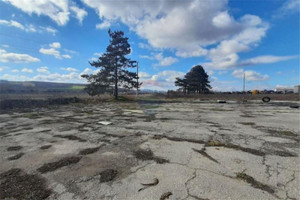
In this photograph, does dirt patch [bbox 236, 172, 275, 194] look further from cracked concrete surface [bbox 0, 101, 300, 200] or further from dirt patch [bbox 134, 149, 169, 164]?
dirt patch [bbox 134, 149, 169, 164]

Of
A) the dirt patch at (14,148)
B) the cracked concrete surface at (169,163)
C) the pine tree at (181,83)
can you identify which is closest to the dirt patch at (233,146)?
the cracked concrete surface at (169,163)

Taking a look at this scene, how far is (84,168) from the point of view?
3.18 metres

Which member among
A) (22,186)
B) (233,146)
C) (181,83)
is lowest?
(22,186)

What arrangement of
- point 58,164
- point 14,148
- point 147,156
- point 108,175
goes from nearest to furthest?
point 108,175
point 58,164
point 147,156
point 14,148

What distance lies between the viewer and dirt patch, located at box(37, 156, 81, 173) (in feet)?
10.3

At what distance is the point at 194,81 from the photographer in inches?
1626

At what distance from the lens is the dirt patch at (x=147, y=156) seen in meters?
3.48

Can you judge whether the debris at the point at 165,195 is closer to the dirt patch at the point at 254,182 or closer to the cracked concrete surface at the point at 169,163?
the cracked concrete surface at the point at 169,163

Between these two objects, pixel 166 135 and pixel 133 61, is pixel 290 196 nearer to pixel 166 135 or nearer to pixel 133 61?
pixel 166 135

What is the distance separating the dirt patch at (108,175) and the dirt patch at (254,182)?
216 cm

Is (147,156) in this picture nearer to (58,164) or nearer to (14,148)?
(58,164)

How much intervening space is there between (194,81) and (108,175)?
40671 millimetres

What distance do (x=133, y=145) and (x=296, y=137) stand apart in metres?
5.13

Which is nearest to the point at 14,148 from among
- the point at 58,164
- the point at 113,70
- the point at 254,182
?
the point at 58,164
